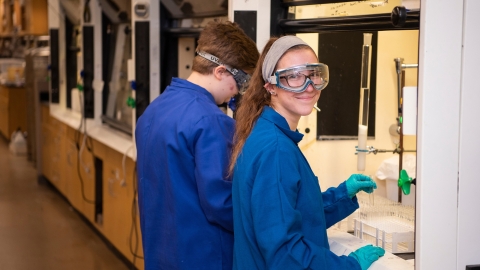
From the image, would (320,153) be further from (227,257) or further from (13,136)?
(13,136)

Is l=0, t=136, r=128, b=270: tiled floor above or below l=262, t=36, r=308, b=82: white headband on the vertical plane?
below

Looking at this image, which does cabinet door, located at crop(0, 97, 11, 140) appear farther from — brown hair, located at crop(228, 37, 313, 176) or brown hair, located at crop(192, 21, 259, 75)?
brown hair, located at crop(228, 37, 313, 176)

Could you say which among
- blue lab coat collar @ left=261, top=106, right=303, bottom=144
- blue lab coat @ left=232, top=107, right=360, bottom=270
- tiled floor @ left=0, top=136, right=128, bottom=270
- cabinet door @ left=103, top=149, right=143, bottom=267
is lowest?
tiled floor @ left=0, top=136, right=128, bottom=270

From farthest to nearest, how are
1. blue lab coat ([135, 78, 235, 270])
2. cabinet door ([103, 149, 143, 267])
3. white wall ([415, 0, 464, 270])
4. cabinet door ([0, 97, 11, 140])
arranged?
cabinet door ([0, 97, 11, 140]), cabinet door ([103, 149, 143, 267]), blue lab coat ([135, 78, 235, 270]), white wall ([415, 0, 464, 270])

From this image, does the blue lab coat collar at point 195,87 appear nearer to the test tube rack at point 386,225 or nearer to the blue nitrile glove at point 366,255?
the test tube rack at point 386,225

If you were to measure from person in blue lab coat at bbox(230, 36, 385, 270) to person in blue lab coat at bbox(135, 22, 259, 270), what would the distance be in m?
0.29

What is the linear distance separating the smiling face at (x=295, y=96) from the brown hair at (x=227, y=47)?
48 centimetres

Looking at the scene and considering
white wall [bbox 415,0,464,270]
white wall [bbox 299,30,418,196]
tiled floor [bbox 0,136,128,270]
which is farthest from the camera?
tiled floor [bbox 0,136,128,270]

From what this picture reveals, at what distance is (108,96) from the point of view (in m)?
5.05

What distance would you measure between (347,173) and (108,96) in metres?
2.78

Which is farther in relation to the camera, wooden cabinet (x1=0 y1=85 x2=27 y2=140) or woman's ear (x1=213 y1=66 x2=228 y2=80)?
wooden cabinet (x1=0 y1=85 x2=27 y2=140)

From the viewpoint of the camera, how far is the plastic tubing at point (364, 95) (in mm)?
2506

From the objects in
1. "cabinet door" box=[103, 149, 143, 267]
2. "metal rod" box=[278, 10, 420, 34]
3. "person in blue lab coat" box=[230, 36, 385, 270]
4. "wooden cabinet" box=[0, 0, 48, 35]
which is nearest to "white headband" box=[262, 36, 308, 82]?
"person in blue lab coat" box=[230, 36, 385, 270]

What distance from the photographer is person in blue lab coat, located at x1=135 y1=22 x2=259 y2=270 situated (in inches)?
79.0
